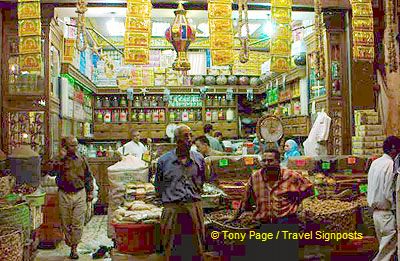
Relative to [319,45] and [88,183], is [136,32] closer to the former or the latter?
[88,183]

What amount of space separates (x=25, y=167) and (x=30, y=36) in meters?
1.86

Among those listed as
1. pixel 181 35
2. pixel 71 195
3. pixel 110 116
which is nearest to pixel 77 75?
pixel 110 116

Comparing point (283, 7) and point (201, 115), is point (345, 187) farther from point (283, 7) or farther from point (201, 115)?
point (201, 115)

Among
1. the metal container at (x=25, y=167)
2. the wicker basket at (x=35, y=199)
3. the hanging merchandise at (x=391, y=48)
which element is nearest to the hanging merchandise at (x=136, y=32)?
the metal container at (x=25, y=167)

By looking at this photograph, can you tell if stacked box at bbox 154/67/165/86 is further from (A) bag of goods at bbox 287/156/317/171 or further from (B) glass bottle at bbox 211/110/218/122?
(A) bag of goods at bbox 287/156/317/171

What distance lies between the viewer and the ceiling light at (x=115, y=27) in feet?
→ 41.7

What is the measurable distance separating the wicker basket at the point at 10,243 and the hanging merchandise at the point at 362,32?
17.0 ft

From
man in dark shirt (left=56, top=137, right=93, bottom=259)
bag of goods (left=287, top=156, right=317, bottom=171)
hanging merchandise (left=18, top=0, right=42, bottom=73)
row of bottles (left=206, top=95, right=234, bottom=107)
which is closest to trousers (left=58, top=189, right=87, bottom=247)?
man in dark shirt (left=56, top=137, right=93, bottom=259)

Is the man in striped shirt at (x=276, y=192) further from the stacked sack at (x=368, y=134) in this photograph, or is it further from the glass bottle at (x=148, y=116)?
the glass bottle at (x=148, y=116)

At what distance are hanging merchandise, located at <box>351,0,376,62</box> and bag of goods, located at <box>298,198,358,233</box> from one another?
2800mm

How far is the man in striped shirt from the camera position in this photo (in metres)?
4.23

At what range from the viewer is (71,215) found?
6785 mm

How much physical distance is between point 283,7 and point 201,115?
6815 mm

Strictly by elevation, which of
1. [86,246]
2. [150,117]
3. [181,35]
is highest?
[181,35]
